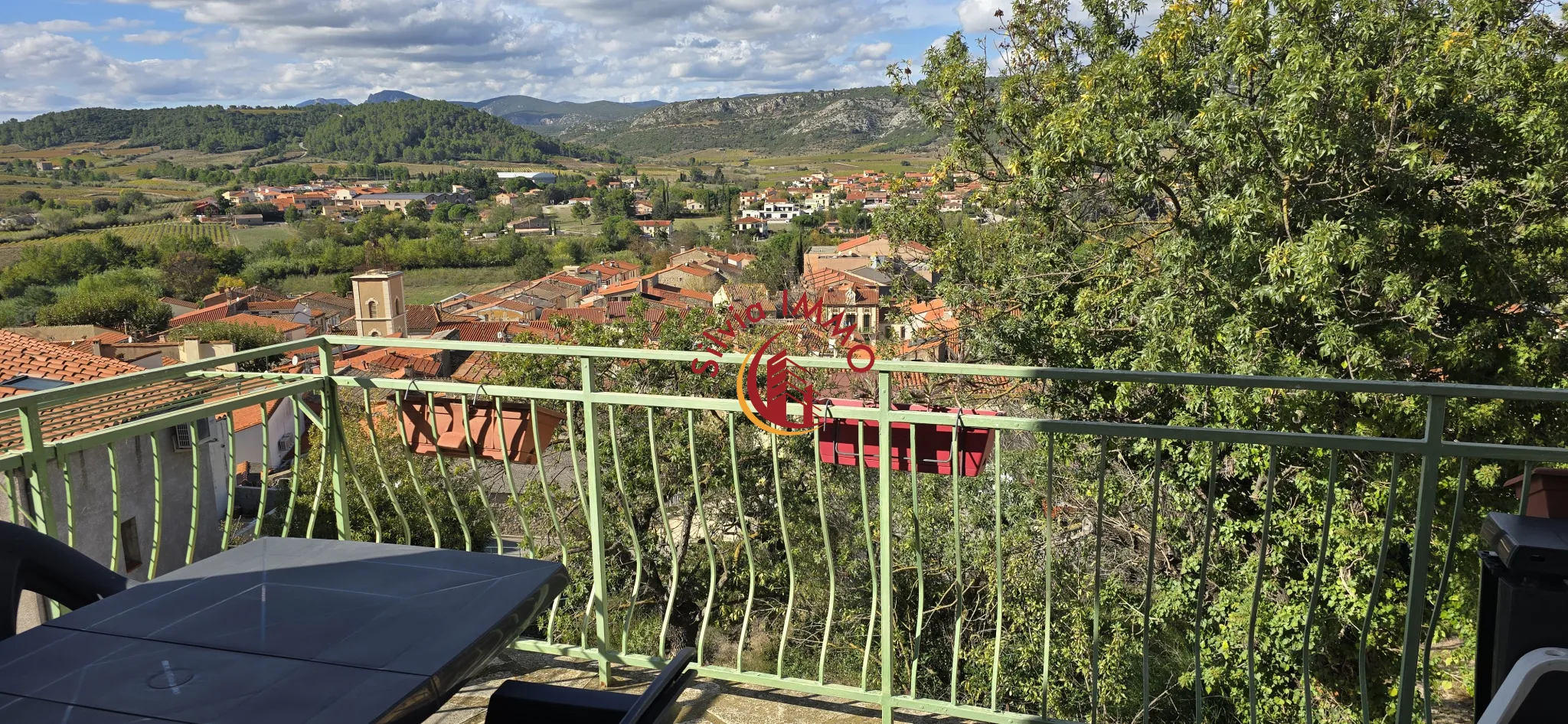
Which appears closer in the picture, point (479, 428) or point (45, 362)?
point (479, 428)

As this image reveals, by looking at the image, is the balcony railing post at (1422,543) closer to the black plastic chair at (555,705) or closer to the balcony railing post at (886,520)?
the balcony railing post at (886,520)

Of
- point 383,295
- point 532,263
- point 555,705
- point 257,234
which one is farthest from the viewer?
point 257,234

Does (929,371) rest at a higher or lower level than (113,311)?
higher

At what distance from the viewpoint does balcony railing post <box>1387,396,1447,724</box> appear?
6.93ft

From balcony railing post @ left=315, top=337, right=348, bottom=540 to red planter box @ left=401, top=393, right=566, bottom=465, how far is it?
0.22 m

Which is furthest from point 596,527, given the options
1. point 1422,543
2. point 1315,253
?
point 1315,253

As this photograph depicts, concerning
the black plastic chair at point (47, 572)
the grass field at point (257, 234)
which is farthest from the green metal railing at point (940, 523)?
the grass field at point (257, 234)

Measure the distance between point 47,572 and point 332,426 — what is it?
150cm

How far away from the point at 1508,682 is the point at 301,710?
1510 mm

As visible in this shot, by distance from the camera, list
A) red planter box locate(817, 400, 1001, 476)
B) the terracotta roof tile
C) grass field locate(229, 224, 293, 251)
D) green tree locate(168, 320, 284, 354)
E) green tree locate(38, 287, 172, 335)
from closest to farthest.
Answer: red planter box locate(817, 400, 1001, 476), the terracotta roof tile, green tree locate(168, 320, 284, 354), green tree locate(38, 287, 172, 335), grass field locate(229, 224, 293, 251)

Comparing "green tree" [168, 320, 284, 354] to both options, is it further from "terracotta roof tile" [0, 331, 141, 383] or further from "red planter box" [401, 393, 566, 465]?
"red planter box" [401, 393, 566, 465]

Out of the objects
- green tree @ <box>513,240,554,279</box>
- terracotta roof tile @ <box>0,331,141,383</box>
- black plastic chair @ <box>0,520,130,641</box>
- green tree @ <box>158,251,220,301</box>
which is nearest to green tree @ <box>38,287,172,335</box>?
green tree @ <box>158,251,220,301</box>

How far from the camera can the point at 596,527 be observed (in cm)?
285

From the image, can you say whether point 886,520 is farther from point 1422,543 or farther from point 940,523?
point 940,523
